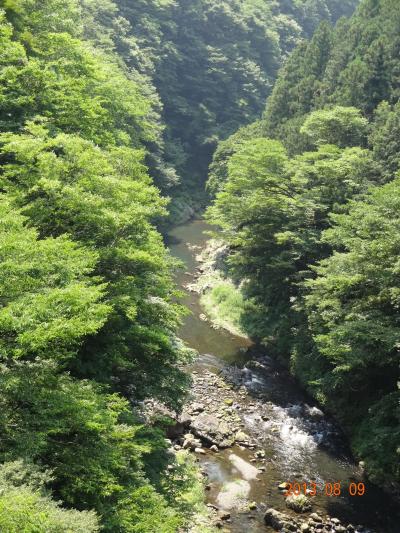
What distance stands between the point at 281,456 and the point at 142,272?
396 inches

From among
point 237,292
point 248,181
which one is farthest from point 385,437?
point 248,181

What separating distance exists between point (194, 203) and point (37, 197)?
49.7 meters

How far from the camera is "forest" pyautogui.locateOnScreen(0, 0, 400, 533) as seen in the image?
1023 cm

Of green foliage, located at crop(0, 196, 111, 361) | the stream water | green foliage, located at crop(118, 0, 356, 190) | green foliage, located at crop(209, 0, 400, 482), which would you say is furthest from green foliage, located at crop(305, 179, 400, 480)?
green foliage, located at crop(118, 0, 356, 190)

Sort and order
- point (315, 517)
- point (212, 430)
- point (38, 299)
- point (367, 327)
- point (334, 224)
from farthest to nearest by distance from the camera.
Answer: point (334, 224)
point (212, 430)
point (367, 327)
point (315, 517)
point (38, 299)

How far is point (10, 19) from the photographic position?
27.2 m

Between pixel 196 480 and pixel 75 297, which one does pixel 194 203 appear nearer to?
pixel 196 480

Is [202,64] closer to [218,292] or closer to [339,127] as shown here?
[339,127]

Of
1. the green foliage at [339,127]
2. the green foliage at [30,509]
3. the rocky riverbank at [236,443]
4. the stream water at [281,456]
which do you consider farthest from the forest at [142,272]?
the rocky riverbank at [236,443]
